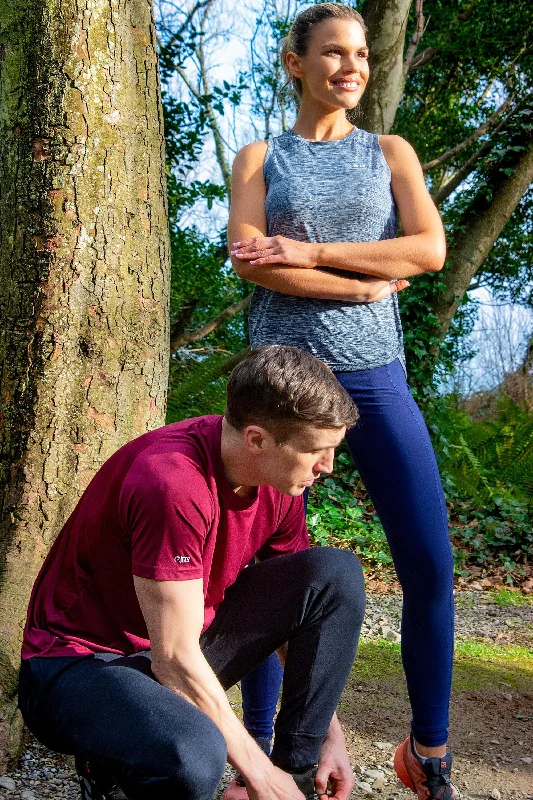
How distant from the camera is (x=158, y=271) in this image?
2992mm

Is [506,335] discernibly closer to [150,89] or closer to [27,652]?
[150,89]

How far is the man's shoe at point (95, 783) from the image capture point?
199 centimetres

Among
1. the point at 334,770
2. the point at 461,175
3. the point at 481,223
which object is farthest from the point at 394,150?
the point at 461,175

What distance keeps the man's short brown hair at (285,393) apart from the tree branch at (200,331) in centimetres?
620

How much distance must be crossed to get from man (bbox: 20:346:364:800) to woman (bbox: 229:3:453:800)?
0.76 feet

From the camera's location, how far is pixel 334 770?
2211 millimetres

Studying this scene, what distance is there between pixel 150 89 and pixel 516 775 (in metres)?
2.69

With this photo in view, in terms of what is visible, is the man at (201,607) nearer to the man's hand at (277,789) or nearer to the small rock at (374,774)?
the man's hand at (277,789)

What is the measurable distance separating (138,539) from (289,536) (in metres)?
0.60

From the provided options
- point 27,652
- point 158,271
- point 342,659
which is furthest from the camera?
point 158,271

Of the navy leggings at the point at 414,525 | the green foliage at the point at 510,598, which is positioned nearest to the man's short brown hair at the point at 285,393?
the navy leggings at the point at 414,525

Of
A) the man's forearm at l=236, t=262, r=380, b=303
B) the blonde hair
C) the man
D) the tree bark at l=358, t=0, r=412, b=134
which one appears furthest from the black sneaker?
the tree bark at l=358, t=0, r=412, b=134

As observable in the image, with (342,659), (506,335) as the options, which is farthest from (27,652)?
(506,335)

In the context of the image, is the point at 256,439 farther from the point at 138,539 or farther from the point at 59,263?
the point at 59,263
